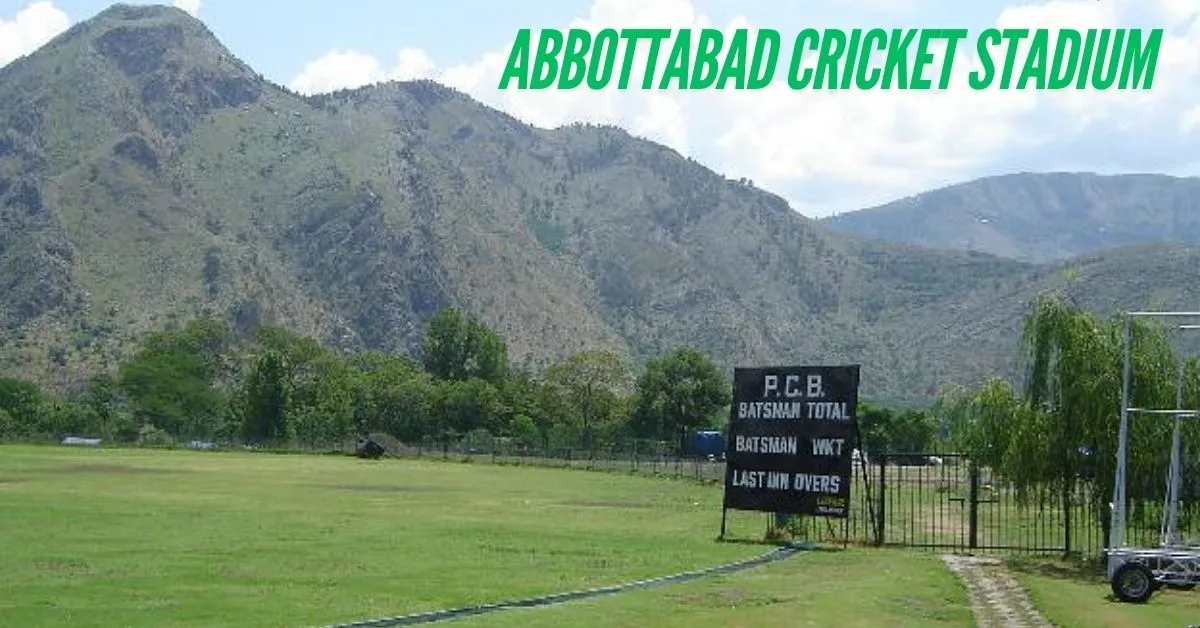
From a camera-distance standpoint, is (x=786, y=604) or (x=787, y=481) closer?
(x=786, y=604)

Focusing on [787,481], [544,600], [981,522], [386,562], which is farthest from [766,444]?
[981,522]

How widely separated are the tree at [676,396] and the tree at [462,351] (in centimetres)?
2826

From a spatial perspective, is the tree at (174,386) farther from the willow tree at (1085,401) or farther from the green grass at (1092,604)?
the green grass at (1092,604)

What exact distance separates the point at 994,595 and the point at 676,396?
306ft

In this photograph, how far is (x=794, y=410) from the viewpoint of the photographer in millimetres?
27031

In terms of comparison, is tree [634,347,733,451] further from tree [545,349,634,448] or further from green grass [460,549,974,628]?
green grass [460,549,974,628]

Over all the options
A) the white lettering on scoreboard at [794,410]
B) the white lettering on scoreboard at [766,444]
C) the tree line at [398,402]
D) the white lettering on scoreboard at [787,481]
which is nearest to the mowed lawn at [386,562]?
the white lettering on scoreboard at [787,481]

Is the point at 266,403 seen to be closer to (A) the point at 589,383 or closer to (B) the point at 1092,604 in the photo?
(A) the point at 589,383

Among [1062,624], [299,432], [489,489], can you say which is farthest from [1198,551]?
[299,432]

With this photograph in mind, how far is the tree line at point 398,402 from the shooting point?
105m

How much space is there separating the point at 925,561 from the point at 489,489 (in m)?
26.4

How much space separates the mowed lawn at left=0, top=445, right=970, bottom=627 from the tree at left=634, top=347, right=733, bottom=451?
6940cm

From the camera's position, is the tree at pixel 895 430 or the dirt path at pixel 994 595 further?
the tree at pixel 895 430

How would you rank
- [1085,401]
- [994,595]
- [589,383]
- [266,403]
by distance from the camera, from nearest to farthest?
[994,595] → [1085,401] → [266,403] → [589,383]
